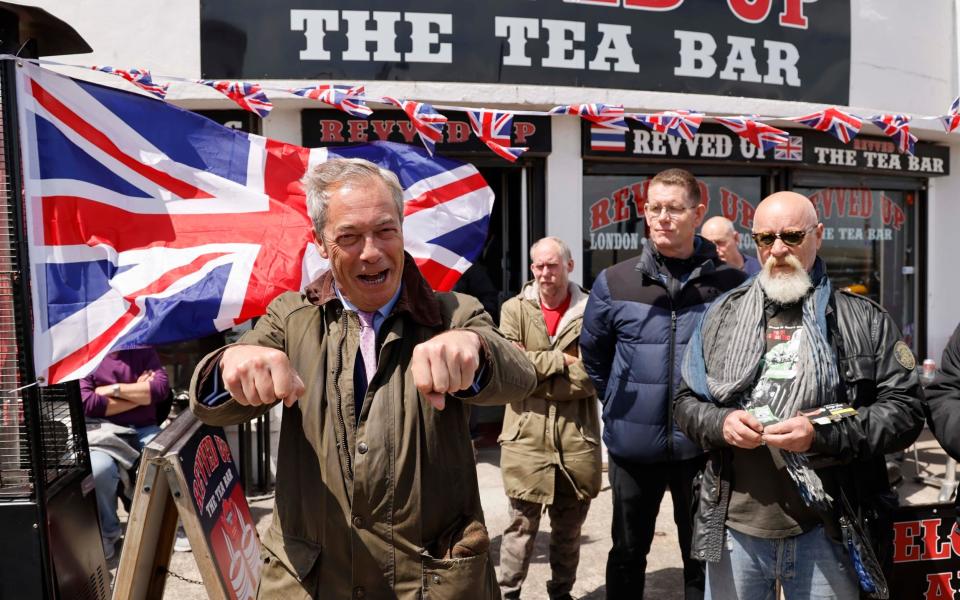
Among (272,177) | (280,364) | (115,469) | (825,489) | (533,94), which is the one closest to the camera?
(280,364)

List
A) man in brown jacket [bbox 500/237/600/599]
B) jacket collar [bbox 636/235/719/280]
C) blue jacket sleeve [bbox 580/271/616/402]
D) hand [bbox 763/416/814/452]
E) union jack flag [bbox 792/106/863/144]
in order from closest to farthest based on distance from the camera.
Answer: hand [bbox 763/416/814/452], jacket collar [bbox 636/235/719/280], blue jacket sleeve [bbox 580/271/616/402], man in brown jacket [bbox 500/237/600/599], union jack flag [bbox 792/106/863/144]

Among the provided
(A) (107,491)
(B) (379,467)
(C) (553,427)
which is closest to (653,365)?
(C) (553,427)

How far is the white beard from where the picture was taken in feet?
9.20

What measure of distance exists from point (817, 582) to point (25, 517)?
110 inches

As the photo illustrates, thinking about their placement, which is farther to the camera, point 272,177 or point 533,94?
point 533,94

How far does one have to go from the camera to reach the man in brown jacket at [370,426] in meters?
1.90

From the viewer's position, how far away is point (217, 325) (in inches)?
133

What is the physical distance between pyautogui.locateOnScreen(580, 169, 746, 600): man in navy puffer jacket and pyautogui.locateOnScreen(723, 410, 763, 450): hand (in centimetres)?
90

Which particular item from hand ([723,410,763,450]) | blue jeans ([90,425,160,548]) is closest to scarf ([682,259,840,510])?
hand ([723,410,763,450])

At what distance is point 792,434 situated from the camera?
8.31 ft

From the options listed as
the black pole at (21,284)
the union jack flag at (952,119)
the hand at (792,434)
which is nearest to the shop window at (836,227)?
the union jack flag at (952,119)

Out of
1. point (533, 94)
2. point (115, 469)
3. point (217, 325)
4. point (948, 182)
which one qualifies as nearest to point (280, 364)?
point (217, 325)

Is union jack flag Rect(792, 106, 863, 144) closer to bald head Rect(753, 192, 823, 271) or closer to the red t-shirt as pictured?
the red t-shirt

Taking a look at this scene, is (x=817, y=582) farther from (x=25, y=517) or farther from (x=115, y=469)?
(x=115, y=469)
